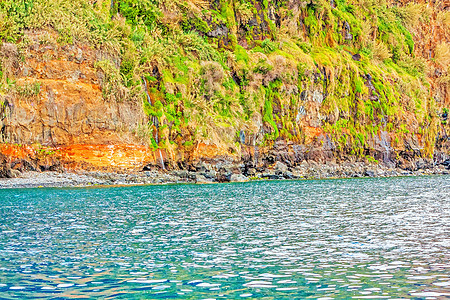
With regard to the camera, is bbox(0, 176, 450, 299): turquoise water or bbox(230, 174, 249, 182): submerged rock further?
bbox(230, 174, 249, 182): submerged rock

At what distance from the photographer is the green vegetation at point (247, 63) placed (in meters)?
49.4

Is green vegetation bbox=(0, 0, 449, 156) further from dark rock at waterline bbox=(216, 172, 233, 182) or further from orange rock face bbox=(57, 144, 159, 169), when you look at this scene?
dark rock at waterline bbox=(216, 172, 233, 182)

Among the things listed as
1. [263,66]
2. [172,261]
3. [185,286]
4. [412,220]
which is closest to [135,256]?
[172,261]

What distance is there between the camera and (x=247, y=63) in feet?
206

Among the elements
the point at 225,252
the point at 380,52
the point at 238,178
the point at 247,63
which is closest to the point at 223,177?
the point at 238,178

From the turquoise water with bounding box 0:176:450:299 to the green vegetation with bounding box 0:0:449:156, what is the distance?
27943mm

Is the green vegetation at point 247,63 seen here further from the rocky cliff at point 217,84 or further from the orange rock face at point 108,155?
the orange rock face at point 108,155

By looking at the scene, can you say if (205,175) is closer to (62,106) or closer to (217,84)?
(217,84)

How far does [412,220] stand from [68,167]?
32553mm

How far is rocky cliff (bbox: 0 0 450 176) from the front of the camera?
4522 centimetres

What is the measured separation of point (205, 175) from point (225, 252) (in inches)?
1417

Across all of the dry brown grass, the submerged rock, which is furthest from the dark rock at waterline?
the dry brown grass

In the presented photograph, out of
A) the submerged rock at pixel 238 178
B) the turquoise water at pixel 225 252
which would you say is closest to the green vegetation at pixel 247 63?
the submerged rock at pixel 238 178

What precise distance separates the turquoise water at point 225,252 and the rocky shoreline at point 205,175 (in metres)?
19.1
